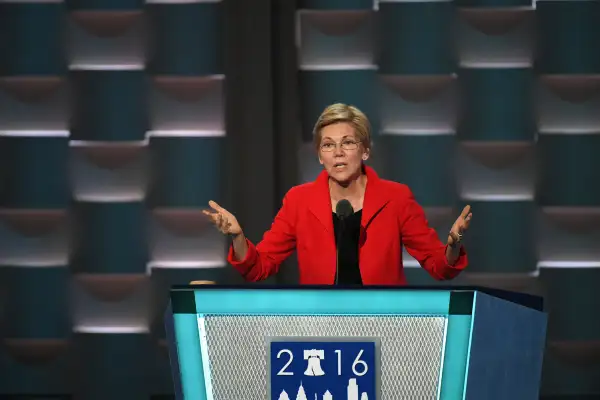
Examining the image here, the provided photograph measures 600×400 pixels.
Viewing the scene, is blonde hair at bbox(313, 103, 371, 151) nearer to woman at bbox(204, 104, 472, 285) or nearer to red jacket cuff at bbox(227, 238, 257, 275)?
woman at bbox(204, 104, 472, 285)

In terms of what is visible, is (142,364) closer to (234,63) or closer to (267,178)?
(267,178)

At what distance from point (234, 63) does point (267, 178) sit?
0.47m

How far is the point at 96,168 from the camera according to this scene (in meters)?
3.74

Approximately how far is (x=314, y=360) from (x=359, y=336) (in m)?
0.09

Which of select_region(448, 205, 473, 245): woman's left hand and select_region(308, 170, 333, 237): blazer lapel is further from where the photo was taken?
select_region(308, 170, 333, 237): blazer lapel

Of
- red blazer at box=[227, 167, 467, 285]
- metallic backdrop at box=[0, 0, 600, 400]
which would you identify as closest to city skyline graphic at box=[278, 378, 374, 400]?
red blazer at box=[227, 167, 467, 285]

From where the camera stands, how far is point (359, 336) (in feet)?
5.69

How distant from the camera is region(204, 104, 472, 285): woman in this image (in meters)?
2.46

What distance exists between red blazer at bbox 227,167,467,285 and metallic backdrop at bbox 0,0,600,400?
105 cm

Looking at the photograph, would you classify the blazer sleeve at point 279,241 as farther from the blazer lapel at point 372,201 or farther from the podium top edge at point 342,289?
the podium top edge at point 342,289

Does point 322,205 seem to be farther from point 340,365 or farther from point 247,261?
point 340,365

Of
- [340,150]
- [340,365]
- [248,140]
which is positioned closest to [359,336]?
[340,365]

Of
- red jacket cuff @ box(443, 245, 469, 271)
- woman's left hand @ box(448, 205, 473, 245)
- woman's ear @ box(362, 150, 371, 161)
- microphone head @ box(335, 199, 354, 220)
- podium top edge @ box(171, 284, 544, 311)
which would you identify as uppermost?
woman's ear @ box(362, 150, 371, 161)

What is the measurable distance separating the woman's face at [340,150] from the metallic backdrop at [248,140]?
120 centimetres
